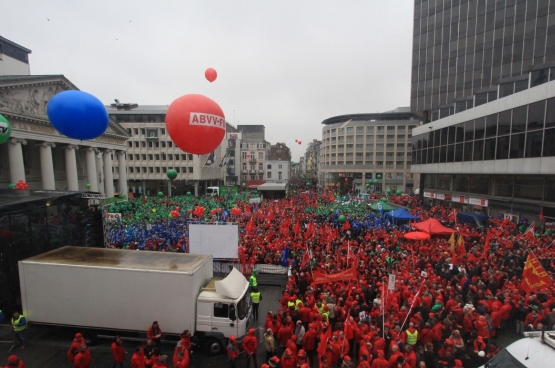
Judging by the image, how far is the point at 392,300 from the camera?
30.2ft

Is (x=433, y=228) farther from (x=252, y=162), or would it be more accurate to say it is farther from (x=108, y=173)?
(x=252, y=162)

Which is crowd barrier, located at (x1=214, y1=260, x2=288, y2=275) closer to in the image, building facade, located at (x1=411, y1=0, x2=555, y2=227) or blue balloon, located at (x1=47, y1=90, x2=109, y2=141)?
blue balloon, located at (x1=47, y1=90, x2=109, y2=141)

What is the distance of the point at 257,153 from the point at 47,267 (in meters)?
81.5

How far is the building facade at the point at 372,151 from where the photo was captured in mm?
76125

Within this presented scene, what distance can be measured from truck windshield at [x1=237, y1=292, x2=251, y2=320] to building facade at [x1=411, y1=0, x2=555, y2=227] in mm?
25159

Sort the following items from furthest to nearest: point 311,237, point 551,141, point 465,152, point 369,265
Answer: point 465,152 < point 551,141 < point 311,237 < point 369,265

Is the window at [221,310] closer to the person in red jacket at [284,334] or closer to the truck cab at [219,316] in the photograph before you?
the truck cab at [219,316]

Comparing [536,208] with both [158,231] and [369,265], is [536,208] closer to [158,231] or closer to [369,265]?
[369,265]

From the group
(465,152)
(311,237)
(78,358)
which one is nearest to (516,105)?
(465,152)

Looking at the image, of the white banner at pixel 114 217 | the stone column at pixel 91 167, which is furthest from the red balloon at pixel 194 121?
the stone column at pixel 91 167

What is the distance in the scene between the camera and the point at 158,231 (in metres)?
19.9

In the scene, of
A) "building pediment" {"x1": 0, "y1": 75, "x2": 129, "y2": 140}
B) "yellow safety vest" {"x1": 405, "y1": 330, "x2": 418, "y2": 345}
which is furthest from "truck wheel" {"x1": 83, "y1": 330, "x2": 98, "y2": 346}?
"building pediment" {"x1": 0, "y1": 75, "x2": 129, "y2": 140}

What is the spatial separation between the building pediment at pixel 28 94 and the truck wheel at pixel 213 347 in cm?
3052

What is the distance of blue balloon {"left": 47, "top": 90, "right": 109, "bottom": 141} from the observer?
10.6 m
